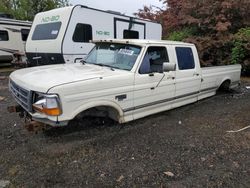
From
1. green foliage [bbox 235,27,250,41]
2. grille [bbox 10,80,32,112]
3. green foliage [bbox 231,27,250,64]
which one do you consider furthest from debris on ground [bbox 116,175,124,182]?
green foliage [bbox 235,27,250,41]

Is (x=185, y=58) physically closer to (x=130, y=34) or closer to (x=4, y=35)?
(x=130, y=34)

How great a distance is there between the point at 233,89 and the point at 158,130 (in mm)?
4650

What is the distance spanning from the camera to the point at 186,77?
6.51 m

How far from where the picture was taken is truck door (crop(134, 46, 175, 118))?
17.6 ft

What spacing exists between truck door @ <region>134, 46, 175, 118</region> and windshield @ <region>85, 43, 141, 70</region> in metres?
0.23

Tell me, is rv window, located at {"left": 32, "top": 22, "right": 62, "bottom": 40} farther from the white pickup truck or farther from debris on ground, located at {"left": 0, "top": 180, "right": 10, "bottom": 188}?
debris on ground, located at {"left": 0, "top": 180, "right": 10, "bottom": 188}

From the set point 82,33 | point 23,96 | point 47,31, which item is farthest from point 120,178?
point 47,31

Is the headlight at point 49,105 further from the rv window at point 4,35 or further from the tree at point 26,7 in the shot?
the tree at point 26,7

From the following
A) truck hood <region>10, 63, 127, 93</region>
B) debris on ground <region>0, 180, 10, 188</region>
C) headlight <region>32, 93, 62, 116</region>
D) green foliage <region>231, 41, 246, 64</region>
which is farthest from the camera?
green foliage <region>231, 41, 246, 64</region>

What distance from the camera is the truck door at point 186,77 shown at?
20.8 ft

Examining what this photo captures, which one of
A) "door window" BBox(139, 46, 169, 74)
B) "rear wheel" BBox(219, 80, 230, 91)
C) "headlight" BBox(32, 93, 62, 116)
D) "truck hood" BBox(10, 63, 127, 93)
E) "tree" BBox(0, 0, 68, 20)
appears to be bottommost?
"rear wheel" BBox(219, 80, 230, 91)

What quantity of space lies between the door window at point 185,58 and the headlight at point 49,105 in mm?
3257

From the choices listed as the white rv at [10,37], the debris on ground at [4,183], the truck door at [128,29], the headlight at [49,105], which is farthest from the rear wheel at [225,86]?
the white rv at [10,37]

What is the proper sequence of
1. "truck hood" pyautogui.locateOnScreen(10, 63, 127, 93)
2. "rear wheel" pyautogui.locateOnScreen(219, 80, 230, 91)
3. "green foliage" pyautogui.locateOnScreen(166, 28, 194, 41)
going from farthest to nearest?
"green foliage" pyautogui.locateOnScreen(166, 28, 194, 41), "rear wheel" pyautogui.locateOnScreen(219, 80, 230, 91), "truck hood" pyautogui.locateOnScreen(10, 63, 127, 93)
